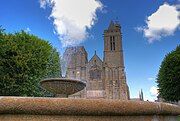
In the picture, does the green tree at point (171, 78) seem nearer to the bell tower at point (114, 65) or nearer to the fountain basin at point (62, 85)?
the fountain basin at point (62, 85)

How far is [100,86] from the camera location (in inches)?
3688

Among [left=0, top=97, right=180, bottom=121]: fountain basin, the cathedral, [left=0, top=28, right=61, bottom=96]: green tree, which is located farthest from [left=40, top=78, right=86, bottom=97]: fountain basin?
the cathedral

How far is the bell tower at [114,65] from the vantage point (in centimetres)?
9188

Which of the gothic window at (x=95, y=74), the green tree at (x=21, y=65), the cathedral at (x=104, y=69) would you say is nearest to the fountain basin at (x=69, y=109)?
the green tree at (x=21, y=65)

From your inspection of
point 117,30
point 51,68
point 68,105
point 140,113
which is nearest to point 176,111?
point 140,113

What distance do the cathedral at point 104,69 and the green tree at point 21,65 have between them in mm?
49796

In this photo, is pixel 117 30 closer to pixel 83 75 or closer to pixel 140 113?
pixel 83 75

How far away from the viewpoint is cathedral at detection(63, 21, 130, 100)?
9156 centimetres

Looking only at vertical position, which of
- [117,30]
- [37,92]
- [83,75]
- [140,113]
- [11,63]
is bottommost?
[140,113]

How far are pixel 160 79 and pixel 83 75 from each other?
179 ft

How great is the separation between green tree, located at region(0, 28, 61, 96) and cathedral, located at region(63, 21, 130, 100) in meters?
49.8

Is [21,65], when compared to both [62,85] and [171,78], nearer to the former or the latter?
[171,78]

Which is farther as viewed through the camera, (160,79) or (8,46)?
(160,79)

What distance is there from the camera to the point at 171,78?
42.0 metres
